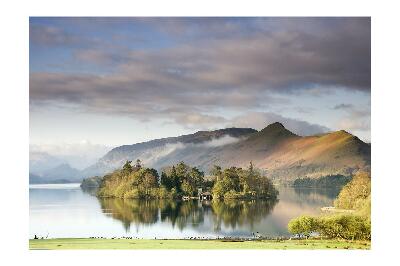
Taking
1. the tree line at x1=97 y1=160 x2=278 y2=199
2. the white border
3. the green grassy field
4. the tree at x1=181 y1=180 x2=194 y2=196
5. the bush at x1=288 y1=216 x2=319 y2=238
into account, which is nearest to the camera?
the white border

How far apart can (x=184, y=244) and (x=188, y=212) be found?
593mm

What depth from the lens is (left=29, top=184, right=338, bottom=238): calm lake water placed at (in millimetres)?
10414

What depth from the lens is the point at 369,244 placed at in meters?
10.2

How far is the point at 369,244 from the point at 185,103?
3.42 metres

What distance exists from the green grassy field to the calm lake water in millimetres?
137

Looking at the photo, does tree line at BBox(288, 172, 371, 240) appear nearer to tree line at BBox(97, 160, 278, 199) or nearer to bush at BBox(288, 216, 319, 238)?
bush at BBox(288, 216, 319, 238)

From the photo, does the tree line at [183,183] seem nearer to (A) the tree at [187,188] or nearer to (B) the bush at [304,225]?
(A) the tree at [187,188]

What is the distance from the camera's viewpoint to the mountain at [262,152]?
34.6 feet

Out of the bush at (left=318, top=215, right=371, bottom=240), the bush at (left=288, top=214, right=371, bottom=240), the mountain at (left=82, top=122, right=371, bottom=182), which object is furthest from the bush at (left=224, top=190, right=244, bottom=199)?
the bush at (left=318, top=215, right=371, bottom=240)

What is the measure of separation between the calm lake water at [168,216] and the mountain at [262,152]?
40cm

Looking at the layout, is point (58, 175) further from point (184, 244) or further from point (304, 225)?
point (304, 225)

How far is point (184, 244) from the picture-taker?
33.6 feet

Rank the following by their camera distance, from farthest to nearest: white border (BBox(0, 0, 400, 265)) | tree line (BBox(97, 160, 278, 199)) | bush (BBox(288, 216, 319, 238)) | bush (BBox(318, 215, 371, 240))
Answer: tree line (BBox(97, 160, 278, 199)) → bush (BBox(288, 216, 319, 238)) → bush (BBox(318, 215, 371, 240)) → white border (BBox(0, 0, 400, 265))
